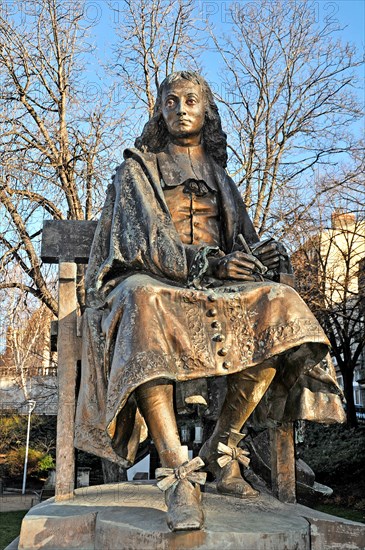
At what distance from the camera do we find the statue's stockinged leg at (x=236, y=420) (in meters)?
2.83

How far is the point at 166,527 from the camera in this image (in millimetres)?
2211

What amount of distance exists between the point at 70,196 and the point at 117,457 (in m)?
9.18

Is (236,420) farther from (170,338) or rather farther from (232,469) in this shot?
(170,338)

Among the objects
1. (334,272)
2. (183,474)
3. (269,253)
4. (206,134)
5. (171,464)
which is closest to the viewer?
(183,474)

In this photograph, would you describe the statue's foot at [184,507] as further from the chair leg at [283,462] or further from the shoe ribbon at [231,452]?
the chair leg at [283,462]

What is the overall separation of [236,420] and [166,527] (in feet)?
2.60

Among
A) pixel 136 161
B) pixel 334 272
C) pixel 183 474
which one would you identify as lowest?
pixel 183 474

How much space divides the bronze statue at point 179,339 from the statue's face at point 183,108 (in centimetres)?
30

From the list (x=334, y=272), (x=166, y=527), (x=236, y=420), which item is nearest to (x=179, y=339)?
(x=236, y=420)

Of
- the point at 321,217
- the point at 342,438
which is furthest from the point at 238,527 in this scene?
the point at 342,438

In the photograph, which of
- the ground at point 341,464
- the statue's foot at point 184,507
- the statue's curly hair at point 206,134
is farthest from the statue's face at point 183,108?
the ground at point 341,464

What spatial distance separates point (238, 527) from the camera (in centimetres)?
226

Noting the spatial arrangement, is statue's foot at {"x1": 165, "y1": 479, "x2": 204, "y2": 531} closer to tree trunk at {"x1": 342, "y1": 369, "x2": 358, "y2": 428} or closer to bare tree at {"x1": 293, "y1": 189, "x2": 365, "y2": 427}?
bare tree at {"x1": 293, "y1": 189, "x2": 365, "y2": 427}

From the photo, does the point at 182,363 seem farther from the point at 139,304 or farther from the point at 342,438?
the point at 342,438
